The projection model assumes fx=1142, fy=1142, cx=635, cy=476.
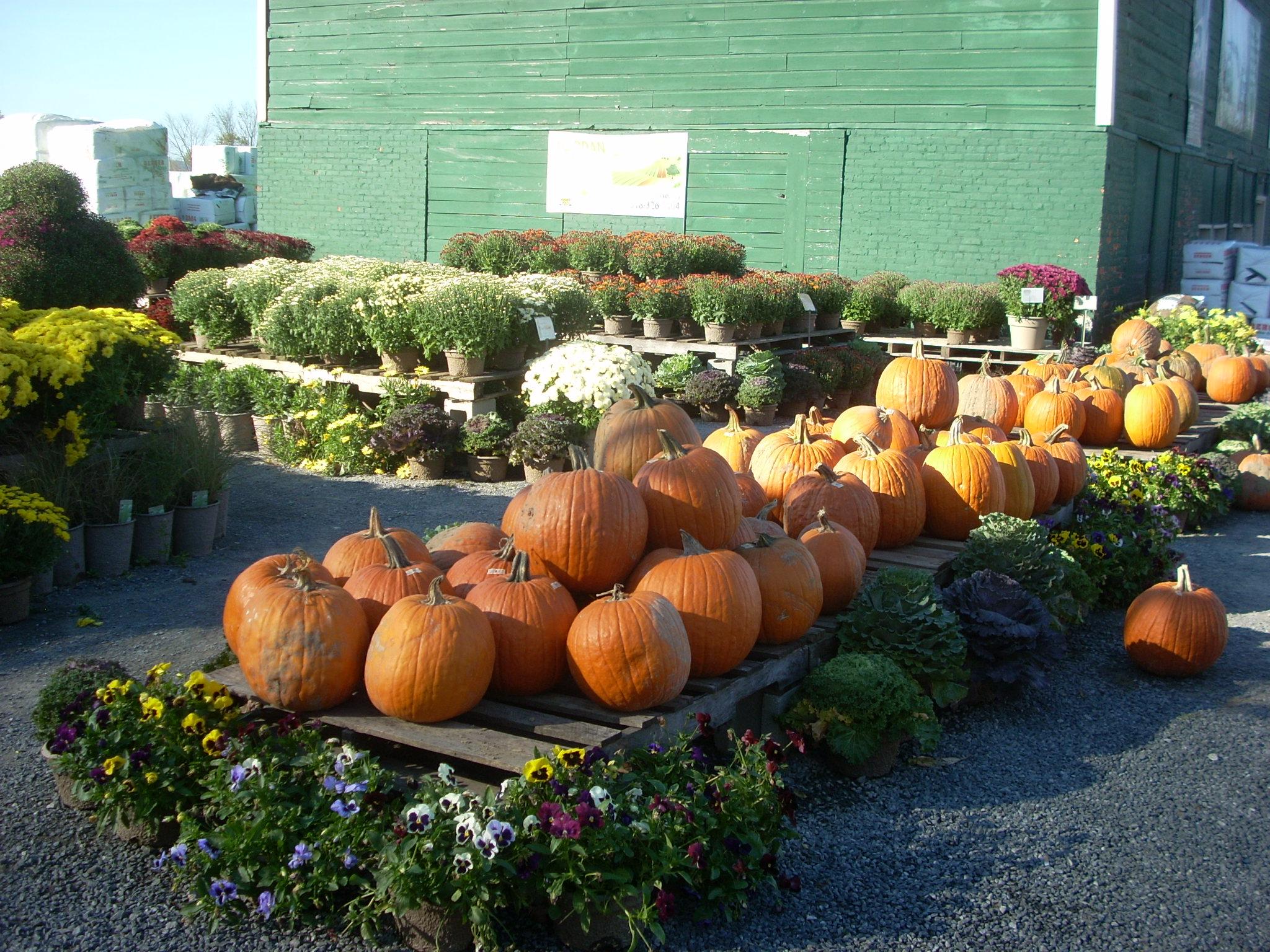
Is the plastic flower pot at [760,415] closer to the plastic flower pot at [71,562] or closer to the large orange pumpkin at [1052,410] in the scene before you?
the large orange pumpkin at [1052,410]

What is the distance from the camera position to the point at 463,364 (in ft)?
30.0

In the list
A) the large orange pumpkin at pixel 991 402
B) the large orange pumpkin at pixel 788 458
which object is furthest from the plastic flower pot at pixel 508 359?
the large orange pumpkin at pixel 788 458

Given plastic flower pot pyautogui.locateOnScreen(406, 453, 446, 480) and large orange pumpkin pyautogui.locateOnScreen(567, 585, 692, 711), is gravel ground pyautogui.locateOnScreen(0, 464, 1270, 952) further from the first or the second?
plastic flower pot pyautogui.locateOnScreen(406, 453, 446, 480)

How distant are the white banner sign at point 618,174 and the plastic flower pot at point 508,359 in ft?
24.2

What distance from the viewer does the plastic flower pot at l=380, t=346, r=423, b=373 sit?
932cm

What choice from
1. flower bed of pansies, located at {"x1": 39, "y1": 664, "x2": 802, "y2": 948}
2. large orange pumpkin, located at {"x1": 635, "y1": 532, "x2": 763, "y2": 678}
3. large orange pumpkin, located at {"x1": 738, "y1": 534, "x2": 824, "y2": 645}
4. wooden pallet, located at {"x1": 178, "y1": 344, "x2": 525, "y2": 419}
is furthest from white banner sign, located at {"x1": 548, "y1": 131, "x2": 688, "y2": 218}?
flower bed of pansies, located at {"x1": 39, "y1": 664, "x2": 802, "y2": 948}

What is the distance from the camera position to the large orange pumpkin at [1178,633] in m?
4.95

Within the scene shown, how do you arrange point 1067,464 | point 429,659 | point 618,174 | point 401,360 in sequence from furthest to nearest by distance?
point 618,174 < point 401,360 < point 1067,464 < point 429,659

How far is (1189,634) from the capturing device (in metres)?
4.94

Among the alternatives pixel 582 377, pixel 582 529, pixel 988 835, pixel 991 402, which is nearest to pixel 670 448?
pixel 582 529

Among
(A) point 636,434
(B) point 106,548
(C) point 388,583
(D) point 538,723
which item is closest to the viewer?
(D) point 538,723

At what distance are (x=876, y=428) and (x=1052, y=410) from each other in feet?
6.98

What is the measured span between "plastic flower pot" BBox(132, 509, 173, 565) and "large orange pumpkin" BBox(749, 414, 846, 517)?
333 centimetres

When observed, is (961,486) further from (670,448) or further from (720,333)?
(720,333)
